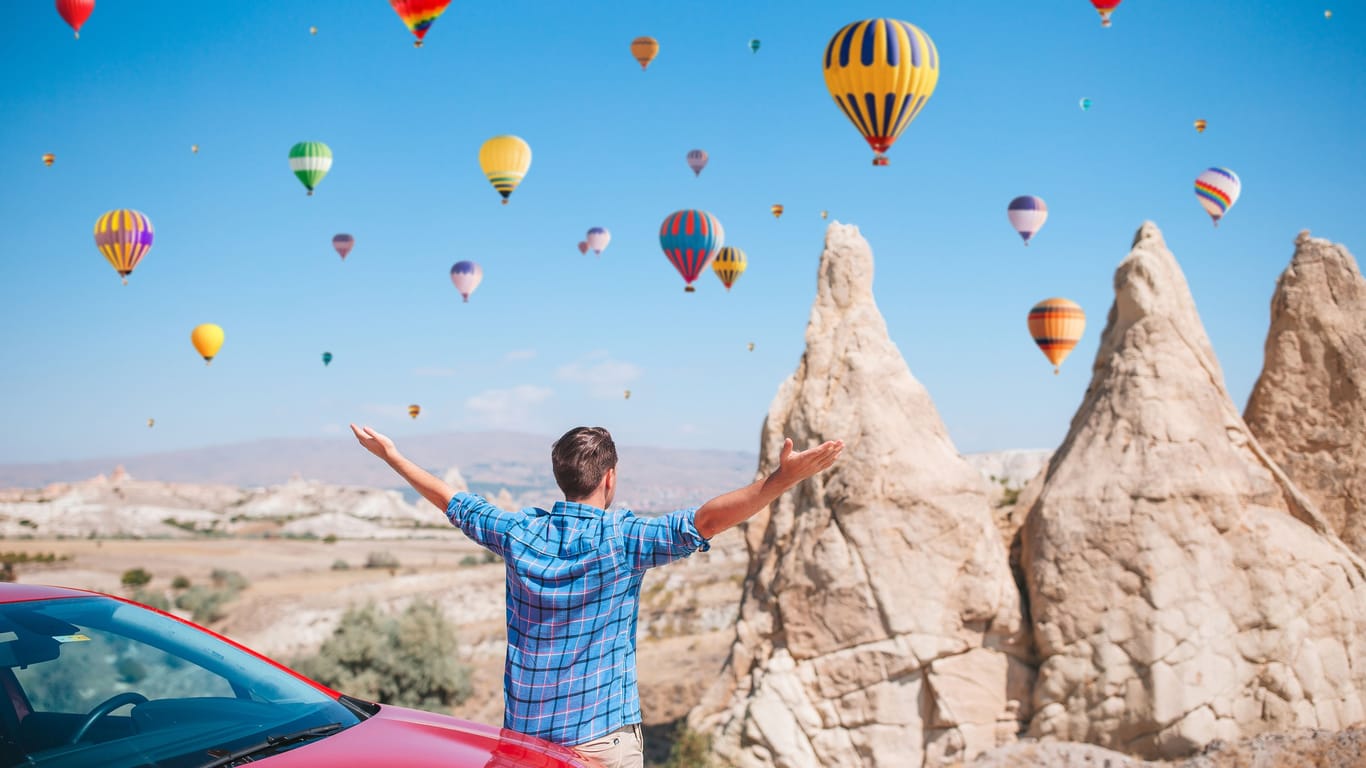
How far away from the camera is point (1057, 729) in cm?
995

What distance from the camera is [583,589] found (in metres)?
3.24

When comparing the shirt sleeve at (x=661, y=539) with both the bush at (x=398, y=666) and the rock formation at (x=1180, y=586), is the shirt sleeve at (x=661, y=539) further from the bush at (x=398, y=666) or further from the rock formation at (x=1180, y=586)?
the bush at (x=398, y=666)

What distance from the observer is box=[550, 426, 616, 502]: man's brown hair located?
334 cm

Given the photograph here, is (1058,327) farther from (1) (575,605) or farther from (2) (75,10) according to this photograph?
(2) (75,10)

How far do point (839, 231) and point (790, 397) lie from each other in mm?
2160

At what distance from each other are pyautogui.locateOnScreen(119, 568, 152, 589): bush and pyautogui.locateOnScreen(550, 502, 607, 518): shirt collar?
39622mm

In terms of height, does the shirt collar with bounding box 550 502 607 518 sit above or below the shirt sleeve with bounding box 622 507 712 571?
above

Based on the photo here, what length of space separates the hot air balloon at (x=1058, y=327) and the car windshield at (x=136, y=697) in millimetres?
25270

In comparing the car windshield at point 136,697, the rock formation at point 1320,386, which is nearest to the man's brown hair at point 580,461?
the car windshield at point 136,697

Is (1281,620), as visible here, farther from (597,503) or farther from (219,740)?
(219,740)

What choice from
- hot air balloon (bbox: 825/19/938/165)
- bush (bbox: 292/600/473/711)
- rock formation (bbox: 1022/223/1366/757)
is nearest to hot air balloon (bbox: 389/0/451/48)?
hot air balloon (bbox: 825/19/938/165)

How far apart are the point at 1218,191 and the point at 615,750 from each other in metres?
33.1

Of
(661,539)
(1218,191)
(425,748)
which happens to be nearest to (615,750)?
(425,748)

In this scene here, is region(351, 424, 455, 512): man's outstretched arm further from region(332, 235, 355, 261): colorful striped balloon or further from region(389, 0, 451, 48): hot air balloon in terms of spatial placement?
region(332, 235, 355, 261): colorful striped balloon
